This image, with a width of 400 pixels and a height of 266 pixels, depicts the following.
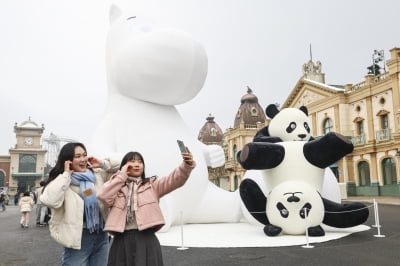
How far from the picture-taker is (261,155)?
563 centimetres

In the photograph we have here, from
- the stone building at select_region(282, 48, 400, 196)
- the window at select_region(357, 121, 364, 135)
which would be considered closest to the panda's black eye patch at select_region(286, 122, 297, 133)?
the stone building at select_region(282, 48, 400, 196)

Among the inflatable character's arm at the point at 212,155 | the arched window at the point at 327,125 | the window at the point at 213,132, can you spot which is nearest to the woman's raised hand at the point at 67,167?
the inflatable character's arm at the point at 212,155

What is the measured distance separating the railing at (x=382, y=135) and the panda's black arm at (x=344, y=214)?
1882 cm

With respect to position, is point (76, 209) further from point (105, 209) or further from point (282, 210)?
point (282, 210)

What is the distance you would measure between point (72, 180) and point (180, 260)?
2228 millimetres

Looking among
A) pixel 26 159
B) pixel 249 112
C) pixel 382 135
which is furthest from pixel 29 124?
pixel 382 135

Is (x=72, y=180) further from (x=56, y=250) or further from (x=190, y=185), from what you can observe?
(x=190, y=185)

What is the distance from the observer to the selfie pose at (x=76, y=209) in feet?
7.67

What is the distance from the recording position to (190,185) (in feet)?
21.5

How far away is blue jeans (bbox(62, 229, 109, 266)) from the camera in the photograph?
95.7 inches

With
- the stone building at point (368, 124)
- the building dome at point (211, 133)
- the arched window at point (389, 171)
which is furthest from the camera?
the building dome at point (211, 133)

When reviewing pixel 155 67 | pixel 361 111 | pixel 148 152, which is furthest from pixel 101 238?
pixel 361 111

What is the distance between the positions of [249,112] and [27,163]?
24393 mm

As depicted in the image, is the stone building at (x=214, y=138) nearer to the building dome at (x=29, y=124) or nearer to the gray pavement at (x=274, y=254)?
the building dome at (x=29, y=124)
